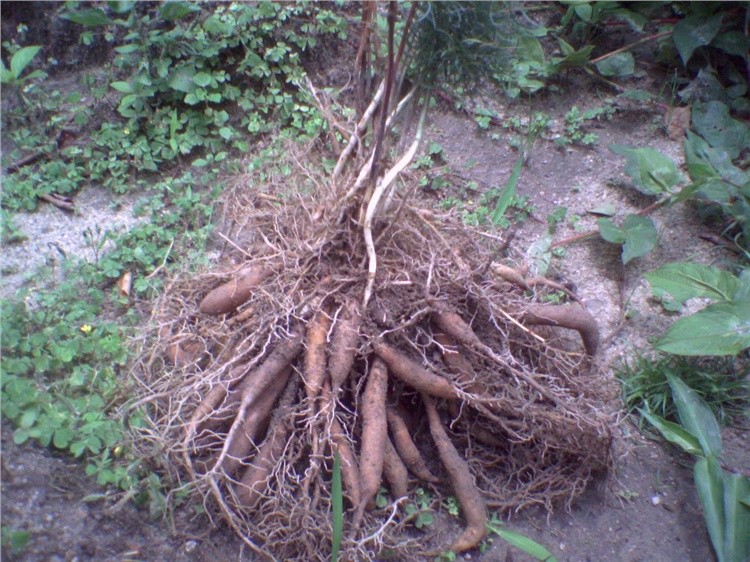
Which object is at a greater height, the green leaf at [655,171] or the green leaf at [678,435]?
the green leaf at [655,171]

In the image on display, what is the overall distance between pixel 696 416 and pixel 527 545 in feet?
2.39

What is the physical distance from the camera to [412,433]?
1823 millimetres

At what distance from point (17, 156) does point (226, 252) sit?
0.84 m

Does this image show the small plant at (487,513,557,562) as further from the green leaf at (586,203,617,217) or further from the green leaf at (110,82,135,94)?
the green leaf at (110,82,135,94)

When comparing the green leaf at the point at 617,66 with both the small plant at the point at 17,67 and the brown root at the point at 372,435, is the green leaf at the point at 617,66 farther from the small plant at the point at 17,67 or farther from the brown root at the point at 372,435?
the small plant at the point at 17,67

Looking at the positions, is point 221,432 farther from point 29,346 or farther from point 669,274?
point 669,274

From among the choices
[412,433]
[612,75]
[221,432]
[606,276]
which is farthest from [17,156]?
[612,75]

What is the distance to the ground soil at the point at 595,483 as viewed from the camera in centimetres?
139

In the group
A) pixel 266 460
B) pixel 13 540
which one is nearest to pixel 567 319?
pixel 266 460

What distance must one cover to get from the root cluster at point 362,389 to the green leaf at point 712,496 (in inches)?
9.7

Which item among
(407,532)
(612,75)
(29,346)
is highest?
(612,75)

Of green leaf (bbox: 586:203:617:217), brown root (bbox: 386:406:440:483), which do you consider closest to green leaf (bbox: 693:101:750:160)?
green leaf (bbox: 586:203:617:217)

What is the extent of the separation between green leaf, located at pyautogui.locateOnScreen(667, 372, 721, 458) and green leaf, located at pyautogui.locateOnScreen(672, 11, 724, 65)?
145 cm

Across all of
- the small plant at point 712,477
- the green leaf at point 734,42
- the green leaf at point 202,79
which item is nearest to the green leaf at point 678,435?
the small plant at point 712,477
